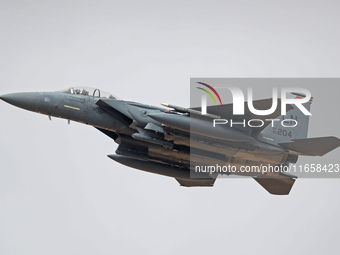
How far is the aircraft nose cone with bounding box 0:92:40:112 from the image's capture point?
894 inches

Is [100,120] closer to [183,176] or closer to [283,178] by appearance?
[183,176]

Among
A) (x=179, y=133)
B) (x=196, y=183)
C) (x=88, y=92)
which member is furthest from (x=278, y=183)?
(x=88, y=92)

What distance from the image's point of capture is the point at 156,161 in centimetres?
2478

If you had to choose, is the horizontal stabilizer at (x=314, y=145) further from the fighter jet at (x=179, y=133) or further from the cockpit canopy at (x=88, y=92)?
the cockpit canopy at (x=88, y=92)

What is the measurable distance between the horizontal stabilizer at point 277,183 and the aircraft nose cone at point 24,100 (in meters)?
9.11

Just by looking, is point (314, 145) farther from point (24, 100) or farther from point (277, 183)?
point (24, 100)

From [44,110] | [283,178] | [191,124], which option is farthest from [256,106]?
[44,110]

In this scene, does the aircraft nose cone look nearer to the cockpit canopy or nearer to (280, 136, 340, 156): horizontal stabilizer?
the cockpit canopy

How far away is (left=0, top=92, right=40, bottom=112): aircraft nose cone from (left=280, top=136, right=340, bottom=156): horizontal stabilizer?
8874mm

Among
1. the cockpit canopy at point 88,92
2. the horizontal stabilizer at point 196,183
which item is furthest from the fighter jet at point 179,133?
the horizontal stabilizer at point 196,183

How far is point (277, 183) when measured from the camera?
1022 inches

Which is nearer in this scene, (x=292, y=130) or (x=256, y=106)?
(x=256, y=106)

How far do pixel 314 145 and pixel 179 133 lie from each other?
4.90m

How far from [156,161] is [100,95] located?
11.2 ft
